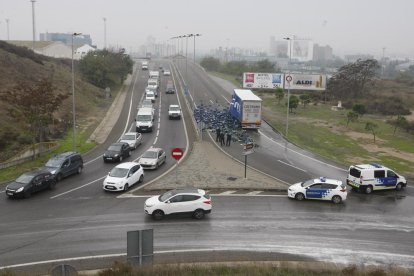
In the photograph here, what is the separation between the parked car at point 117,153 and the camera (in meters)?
33.1

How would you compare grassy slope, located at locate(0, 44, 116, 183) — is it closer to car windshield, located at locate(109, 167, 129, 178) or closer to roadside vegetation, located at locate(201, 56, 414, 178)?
car windshield, located at locate(109, 167, 129, 178)

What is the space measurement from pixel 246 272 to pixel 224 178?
14.1m

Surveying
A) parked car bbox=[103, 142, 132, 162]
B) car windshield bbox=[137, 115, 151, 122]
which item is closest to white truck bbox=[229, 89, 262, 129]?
car windshield bbox=[137, 115, 151, 122]

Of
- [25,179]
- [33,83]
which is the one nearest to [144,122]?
[33,83]

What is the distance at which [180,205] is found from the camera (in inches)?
834

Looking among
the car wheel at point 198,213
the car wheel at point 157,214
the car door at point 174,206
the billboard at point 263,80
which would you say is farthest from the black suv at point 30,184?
the billboard at point 263,80

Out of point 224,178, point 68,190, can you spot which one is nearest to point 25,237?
point 68,190

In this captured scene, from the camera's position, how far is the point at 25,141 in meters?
38.9

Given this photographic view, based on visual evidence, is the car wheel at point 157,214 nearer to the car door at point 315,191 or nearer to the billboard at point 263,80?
the car door at point 315,191

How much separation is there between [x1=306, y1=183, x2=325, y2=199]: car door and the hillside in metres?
23.7

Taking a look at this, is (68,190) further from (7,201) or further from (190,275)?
(190,275)

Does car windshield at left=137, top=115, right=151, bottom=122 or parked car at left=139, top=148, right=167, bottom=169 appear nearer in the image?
parked car at left=139, top=148, right=167, bottom=169

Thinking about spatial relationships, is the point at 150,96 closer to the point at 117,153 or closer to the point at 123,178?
the point at 117,153

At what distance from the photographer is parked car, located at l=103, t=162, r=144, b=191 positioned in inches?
1010
